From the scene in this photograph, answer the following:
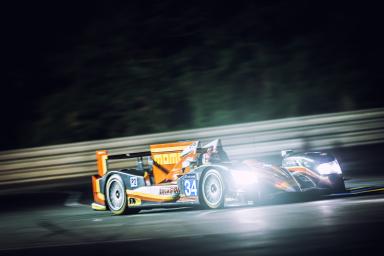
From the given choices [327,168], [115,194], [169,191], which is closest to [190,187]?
[169,191]

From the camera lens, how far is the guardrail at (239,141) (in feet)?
53.1

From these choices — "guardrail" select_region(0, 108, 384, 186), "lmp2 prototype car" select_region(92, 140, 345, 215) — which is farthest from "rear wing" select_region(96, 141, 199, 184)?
"guardrail" select_region(0, 108, 384, 186)

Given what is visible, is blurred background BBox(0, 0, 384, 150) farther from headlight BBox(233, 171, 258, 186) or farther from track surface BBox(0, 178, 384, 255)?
headlight BBox(233, 171, 258, 186)

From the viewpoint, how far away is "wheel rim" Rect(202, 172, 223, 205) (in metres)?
9.71

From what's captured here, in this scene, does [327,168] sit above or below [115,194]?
below

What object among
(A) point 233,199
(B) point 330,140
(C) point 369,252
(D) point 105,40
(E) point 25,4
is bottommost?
(C) point 369,252

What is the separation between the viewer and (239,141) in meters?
16.8

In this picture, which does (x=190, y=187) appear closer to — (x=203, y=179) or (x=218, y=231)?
(x=203, y=179)

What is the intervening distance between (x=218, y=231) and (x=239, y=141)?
9.19 metres

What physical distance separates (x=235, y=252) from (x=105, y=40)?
17.8m

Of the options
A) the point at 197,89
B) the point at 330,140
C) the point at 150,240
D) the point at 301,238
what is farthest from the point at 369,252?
the point at 197,89

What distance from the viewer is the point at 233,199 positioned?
9.57m

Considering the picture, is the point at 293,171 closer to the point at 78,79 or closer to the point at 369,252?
the point at 369,252

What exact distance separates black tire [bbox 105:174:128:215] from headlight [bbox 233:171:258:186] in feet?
7.46
